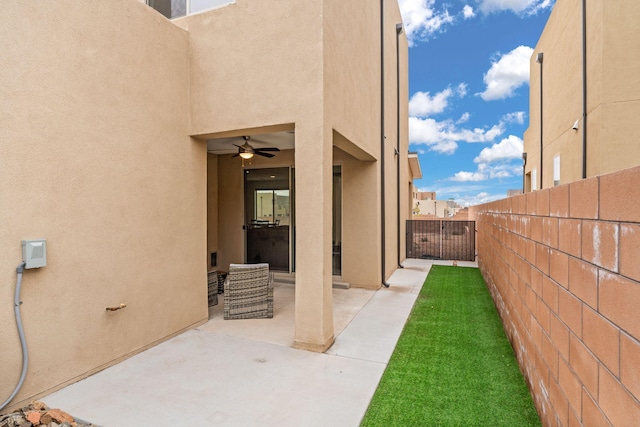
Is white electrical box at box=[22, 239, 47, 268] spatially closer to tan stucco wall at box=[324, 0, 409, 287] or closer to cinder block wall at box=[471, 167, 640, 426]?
tan stucco wall at box=[324, 0, 409, 287]

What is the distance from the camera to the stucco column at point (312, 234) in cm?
409

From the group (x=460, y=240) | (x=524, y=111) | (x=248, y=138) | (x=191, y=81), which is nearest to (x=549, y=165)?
(x=460, y=240)

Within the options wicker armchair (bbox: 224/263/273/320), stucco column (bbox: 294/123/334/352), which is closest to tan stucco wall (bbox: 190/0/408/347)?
stucco column (bbox: 294/123/334/352)

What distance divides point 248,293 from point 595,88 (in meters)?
8.67

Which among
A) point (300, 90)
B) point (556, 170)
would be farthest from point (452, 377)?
point (556, 170)

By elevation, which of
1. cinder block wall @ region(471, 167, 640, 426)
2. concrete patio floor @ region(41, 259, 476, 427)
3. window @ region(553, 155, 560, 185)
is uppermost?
window @ region(553, 155, 560, 185)

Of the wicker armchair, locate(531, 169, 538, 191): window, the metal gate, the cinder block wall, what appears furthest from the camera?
locate(531, 169, 538, 191): window

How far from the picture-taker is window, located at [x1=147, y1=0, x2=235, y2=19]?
15.8 feet

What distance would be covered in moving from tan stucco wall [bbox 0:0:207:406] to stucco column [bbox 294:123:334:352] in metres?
1.92

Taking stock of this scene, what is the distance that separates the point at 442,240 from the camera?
43.5 ft

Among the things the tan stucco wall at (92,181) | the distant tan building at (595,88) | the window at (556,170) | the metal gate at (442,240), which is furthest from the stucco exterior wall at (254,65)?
the window at (556,170)

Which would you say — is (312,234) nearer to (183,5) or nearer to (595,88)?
(183,5)

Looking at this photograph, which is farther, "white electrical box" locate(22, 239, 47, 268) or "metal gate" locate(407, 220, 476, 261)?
"metal gate" locate(407, 220, 476, 261)

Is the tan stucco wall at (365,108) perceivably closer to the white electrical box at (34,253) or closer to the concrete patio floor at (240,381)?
the concrete patio floor at (240,381)
